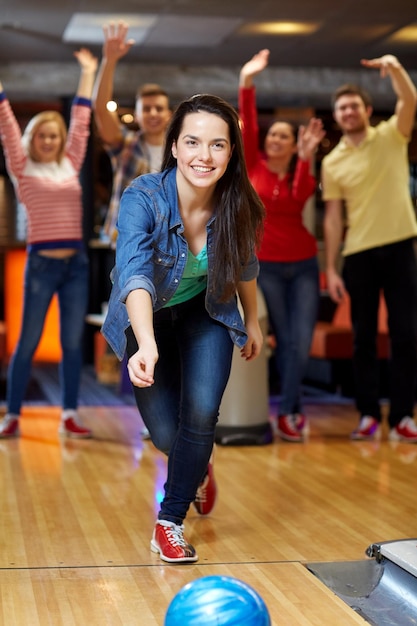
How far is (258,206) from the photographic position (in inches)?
112

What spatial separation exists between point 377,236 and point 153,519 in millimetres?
1955

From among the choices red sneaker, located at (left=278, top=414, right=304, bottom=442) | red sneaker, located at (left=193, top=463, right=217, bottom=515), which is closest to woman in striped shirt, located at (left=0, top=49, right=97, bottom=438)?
red sneaker, located at (left=278, top=414, right=304, bottom=442)

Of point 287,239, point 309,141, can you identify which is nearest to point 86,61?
point 309,141

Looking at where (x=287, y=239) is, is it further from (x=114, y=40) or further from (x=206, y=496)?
(x=206, y=496)

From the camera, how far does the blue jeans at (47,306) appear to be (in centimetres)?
483

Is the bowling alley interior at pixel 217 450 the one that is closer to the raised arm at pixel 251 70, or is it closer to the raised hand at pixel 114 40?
the raised hand at pixel 114 40

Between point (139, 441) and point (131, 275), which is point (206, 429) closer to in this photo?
point (131, 275)

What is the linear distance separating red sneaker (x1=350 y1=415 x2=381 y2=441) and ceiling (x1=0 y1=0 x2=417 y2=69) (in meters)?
3.29

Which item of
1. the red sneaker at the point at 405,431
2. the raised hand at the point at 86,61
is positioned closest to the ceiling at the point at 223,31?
the raised hand at the point at 86,61

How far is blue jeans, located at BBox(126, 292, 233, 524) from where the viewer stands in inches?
110

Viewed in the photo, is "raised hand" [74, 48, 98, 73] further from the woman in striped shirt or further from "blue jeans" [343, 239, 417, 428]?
"blue jeans" [343, 239, 417, 428]

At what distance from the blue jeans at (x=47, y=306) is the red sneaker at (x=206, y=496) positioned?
1.78 metres

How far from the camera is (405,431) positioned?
16.0 ft

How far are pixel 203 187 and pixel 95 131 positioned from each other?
7077 millimetres
